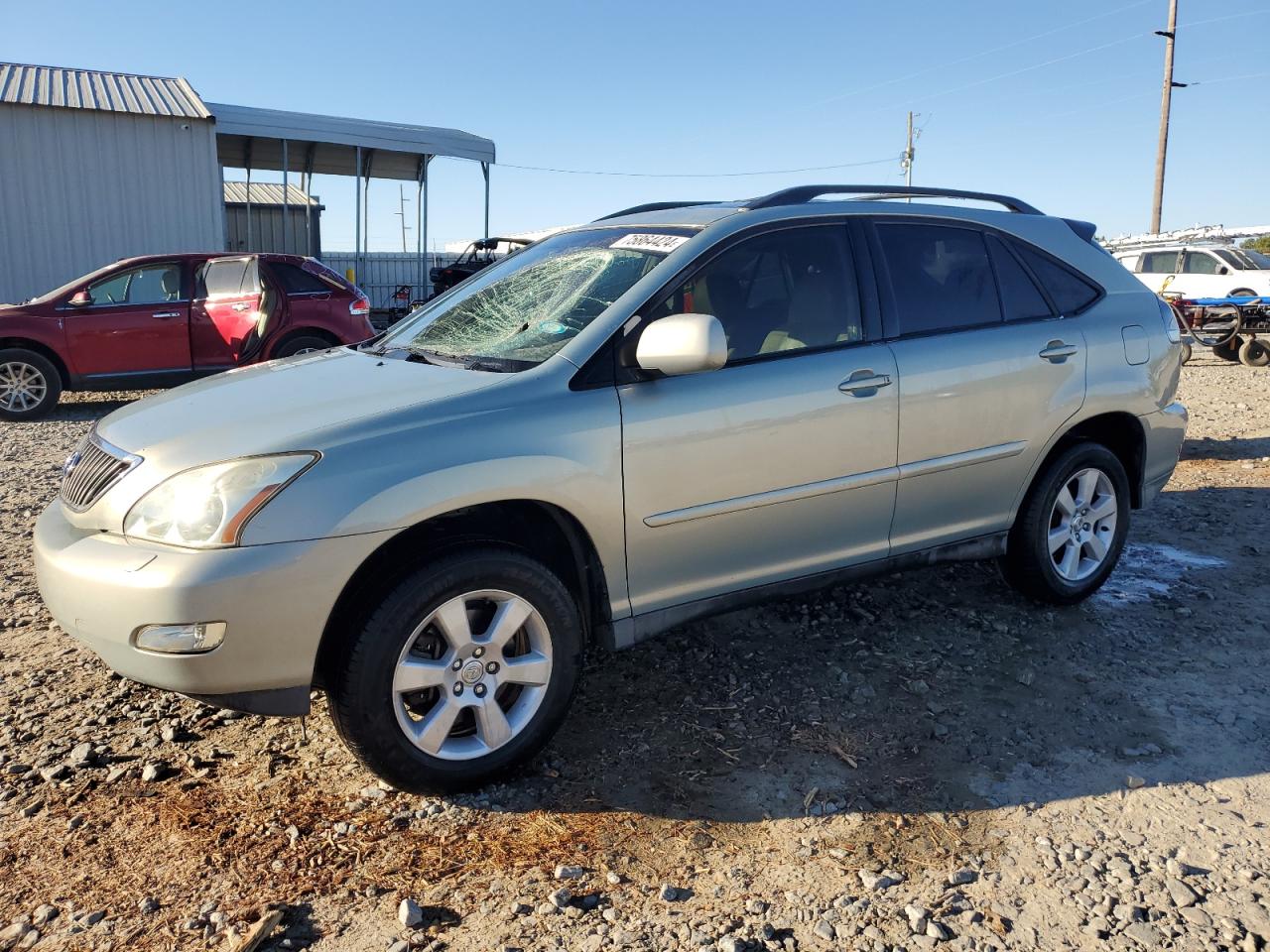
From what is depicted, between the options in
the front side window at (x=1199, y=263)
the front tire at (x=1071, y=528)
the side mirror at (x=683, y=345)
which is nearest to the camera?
the side mirror at (x=683, y=345)

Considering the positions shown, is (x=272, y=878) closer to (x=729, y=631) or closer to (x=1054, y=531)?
(x=729, y=631)

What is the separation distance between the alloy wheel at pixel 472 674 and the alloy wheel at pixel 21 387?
8529mm

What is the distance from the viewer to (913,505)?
3.85 metres

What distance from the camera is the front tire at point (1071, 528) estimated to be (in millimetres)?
4312

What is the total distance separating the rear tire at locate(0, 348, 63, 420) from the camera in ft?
31.4

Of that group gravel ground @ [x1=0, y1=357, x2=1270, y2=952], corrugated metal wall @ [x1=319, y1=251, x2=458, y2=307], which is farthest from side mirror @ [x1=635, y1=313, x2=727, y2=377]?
corrugated metal wall @ [x1=319, y1=251, x2=458, y2=307]

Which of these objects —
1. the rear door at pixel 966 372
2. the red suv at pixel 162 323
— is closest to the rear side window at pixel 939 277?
the rear door at pixel 966 372

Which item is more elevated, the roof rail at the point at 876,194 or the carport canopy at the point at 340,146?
the carport canopy at the point at 340,146

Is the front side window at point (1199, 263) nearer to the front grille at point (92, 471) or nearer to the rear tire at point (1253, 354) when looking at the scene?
the rear tire at point (1253, 354)

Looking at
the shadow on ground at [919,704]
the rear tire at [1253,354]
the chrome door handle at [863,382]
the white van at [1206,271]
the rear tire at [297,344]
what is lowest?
the shadow on ground at [919,704]

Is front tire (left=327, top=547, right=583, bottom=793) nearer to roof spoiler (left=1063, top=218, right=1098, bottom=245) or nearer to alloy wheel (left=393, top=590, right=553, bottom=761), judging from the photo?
alloy wheel (left=393, top=590, right=553, bottom=761)

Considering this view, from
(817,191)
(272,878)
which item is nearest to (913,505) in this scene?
(817,191)

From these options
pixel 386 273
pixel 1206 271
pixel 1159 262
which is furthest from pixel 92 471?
pixel 1159 262

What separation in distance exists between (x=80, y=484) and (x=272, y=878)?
138 cm
